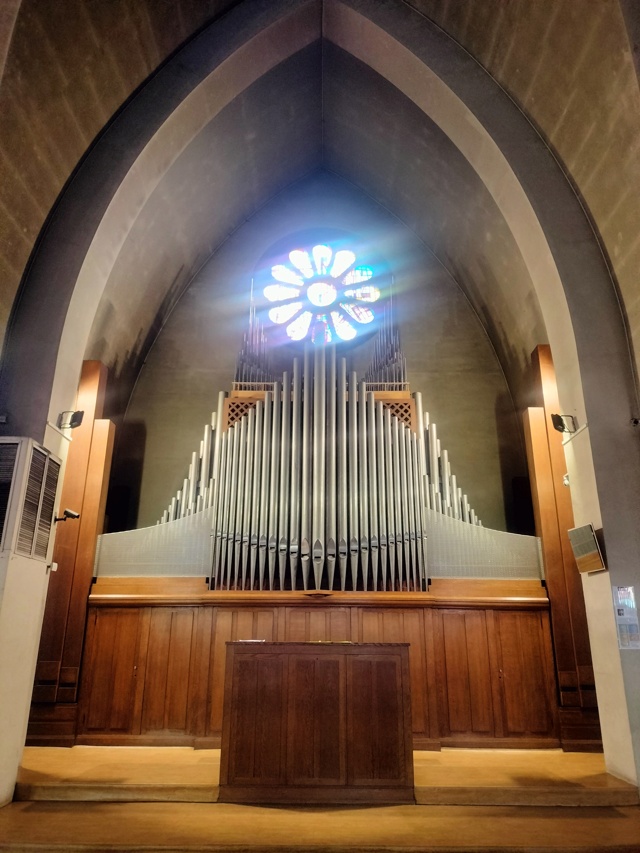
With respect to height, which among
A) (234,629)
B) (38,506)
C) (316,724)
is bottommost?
(316,724)

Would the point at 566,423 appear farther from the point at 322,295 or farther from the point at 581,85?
the point at 322,295

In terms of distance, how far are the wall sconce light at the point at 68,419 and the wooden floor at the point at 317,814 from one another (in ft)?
9.21

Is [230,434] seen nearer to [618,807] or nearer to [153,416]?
[153,416]

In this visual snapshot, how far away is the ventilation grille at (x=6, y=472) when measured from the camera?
15.6ft

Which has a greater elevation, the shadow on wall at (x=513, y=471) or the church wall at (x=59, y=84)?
the church wall at (x=59, y=84)

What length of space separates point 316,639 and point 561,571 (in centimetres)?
267

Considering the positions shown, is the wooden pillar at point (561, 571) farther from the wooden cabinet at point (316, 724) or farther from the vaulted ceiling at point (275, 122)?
the wooden cabinet at point (316, 724)

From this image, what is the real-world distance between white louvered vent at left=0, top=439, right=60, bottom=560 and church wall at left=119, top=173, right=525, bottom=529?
2.74 m

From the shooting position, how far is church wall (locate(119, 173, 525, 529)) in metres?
8.03

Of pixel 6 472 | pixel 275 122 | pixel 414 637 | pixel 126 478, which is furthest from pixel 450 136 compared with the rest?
pixel 126 478

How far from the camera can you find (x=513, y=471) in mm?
7973

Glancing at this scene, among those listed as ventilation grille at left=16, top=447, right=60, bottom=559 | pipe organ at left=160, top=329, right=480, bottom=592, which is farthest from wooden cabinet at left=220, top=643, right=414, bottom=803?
ventilation grille at left=16, top=447, right=60, bottom=559

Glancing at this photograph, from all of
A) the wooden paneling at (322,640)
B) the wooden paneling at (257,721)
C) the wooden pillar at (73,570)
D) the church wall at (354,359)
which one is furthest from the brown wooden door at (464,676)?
the wooden pillar at (73,570)

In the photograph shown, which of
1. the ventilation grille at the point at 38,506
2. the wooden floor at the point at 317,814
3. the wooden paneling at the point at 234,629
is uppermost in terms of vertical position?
the ventilation grille at the point at 38,506
